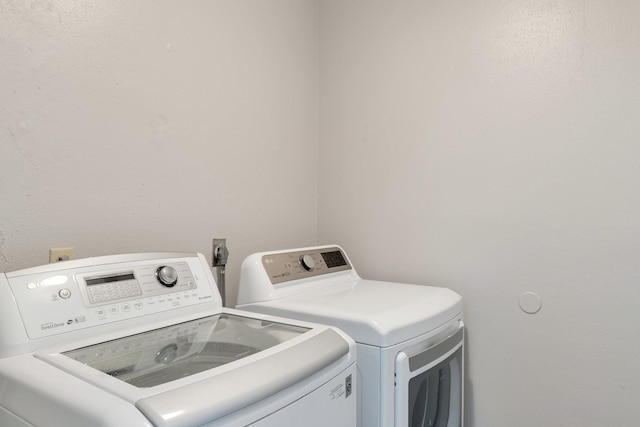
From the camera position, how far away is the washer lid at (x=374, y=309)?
1.07 m

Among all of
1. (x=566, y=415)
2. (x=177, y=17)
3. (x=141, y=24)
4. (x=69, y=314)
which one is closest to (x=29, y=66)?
(x=141, y=24)

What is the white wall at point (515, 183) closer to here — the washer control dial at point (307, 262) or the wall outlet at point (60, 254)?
the washer control dial at point (307, 262)

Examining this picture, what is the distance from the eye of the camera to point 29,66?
105 centimetres

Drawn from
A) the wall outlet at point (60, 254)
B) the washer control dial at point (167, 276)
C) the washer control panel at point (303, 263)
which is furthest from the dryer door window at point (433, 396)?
the wall outlet at point (60, 254)

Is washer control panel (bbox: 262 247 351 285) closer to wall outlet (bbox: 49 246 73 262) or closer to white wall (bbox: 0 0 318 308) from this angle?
white wall (bbox: 0 0 318 308)

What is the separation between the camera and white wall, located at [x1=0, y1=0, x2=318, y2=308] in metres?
1.05

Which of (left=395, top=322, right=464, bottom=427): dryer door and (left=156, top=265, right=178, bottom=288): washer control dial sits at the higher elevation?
(left=156, top=265, right=178, bottom=288): washer control dial

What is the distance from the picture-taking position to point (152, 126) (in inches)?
51.7

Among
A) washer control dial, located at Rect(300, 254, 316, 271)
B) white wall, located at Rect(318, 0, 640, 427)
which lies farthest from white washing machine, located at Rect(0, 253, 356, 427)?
white wall, located at Rect(318, 0, 640, 427)

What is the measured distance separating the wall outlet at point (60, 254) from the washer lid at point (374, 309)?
1.75 ft

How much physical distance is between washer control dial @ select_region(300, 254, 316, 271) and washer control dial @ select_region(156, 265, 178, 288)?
52cm

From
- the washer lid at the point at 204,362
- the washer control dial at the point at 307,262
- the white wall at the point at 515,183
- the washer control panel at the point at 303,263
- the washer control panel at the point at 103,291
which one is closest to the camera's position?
the washer lid at the point at 204,362

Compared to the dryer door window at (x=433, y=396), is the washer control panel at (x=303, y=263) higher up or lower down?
higher up

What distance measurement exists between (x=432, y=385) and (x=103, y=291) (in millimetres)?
992
